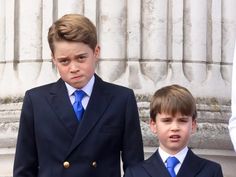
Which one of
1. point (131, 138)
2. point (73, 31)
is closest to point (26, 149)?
point (131, 138)

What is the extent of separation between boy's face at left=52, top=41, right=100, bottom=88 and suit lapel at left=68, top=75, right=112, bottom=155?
0.15 meters

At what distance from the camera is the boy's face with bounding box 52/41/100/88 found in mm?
4934

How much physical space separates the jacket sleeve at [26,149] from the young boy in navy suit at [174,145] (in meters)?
0.51

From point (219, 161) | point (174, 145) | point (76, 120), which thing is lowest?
point (219, 161)

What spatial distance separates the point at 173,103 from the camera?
5.05 m

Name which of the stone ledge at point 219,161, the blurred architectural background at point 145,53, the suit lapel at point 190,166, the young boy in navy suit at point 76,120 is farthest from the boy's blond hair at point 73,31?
the stone ledge at point 219,161

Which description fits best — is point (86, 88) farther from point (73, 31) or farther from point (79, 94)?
point (73, 31)

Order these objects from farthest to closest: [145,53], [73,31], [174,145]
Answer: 1. [145,53]
2. [174,145]
3. [73,31]

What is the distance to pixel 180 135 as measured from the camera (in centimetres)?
504

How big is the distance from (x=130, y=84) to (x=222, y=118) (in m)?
0.70

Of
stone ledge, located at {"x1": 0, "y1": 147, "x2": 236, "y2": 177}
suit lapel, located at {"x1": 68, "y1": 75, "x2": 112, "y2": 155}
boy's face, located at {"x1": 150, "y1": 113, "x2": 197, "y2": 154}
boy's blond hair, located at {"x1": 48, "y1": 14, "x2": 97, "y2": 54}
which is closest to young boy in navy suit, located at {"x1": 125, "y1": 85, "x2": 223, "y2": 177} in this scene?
boy's face, located at {"x1": 150, "y1": 113, "x2": 197, "y2": 154}

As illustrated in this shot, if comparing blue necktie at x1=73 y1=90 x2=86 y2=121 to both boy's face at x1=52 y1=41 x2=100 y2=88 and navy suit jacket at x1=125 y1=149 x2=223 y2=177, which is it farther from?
navy suit jacket at x1=125 y1=149 x2=223 y2=177

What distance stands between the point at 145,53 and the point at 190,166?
1.68 m

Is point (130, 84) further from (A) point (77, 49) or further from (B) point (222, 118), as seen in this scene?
(A) point (77, 49)
